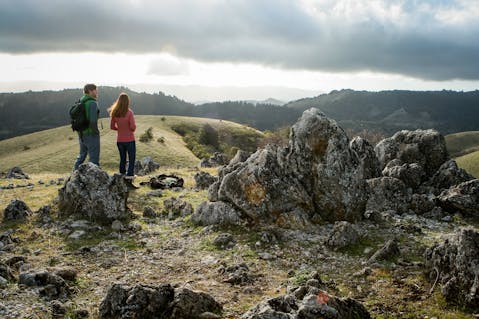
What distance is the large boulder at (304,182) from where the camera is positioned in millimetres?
17172

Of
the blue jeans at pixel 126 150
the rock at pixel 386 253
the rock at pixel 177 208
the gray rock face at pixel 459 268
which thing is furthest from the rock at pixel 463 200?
the blue jeans at pixel 126 150

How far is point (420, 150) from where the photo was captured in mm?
27406

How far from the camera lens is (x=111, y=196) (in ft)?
58.6

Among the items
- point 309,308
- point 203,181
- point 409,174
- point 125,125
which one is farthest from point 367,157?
point 309,308

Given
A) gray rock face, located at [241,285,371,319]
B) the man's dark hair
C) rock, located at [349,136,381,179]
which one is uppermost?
the man's dark hair

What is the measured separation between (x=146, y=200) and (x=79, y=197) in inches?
178

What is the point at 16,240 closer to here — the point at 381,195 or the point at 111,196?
the point at 111,196

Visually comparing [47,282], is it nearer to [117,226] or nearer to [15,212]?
[117,226]

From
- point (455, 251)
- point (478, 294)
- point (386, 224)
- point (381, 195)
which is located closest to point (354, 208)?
point (386, 224)

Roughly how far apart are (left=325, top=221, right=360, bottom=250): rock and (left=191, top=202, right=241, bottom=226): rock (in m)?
4.09

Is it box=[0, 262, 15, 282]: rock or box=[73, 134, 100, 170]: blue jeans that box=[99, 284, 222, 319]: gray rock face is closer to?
box=[0, 262, 15, 282]: rock

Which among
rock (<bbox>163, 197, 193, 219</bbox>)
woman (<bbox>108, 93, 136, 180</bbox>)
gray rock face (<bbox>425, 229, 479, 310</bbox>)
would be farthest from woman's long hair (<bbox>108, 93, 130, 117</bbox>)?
gray rock face (<bbox>425, 229, 479, 310</bbox>)

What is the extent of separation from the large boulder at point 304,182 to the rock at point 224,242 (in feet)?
7.35

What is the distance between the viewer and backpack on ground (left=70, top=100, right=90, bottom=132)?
21469 millimetres
